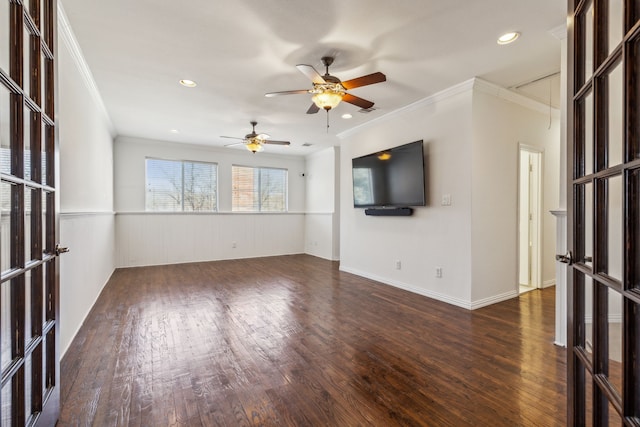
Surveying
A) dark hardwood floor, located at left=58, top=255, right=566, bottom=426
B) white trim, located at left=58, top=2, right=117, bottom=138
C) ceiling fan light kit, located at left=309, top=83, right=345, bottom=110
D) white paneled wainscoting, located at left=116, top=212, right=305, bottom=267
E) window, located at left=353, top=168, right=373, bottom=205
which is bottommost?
dark hardwood floor, located at left=58, top=255, right=566, bottom=426

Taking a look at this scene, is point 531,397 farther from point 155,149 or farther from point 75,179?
point 155,149

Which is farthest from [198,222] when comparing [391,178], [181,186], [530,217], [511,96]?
[530,217]

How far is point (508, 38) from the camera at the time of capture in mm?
2465

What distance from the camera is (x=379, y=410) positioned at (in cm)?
164

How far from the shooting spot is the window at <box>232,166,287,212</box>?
7.03 metres

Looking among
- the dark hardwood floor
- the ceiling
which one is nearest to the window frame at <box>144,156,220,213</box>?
the ceiling

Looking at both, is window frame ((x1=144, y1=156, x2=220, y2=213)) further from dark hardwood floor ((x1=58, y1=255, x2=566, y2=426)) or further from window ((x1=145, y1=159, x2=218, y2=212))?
dark hardwood floor ((x1=58, y1=255, x2=566, y2=426))

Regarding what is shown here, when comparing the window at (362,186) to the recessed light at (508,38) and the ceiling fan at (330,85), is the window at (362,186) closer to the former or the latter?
the ceiling fan at (330,85)

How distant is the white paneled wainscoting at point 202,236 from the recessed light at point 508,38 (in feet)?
19.0

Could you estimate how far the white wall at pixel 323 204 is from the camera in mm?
6758

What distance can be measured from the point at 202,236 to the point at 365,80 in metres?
5.23

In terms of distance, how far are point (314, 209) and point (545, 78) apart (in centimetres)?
524

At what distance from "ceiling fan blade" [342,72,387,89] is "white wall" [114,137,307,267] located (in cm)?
477

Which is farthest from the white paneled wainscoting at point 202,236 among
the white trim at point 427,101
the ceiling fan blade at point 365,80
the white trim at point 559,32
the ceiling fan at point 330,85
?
the white trim at point 559,32
